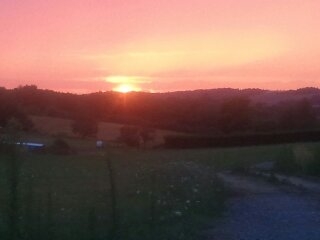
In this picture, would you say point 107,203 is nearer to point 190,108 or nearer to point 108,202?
point 108,202

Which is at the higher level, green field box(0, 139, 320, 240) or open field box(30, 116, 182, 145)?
green field box(0, 139, 320, 240)

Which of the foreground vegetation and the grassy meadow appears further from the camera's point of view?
the grassy meadow

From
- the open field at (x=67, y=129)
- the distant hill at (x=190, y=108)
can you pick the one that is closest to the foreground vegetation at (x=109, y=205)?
the open field at (x=67, y=129)

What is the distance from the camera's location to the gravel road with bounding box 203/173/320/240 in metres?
21.1

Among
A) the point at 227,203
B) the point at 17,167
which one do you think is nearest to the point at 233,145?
the point at 227,203

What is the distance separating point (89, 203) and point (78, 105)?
88431 mm

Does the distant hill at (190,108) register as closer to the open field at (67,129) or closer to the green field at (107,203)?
the open field at (67,129)

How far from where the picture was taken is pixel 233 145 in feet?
279

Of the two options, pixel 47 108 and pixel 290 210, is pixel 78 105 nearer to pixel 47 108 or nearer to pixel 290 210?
pixel 47 108

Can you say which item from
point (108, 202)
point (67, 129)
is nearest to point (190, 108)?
point (67, 129)

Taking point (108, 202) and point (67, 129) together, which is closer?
point (108, 202)

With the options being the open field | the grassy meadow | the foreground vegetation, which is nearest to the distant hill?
the open field

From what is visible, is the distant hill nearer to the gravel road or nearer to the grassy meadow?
the grassy meadow

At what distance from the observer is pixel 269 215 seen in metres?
25.6
